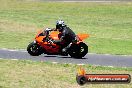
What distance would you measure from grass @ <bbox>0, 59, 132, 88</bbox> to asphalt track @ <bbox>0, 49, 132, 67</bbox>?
1196mm

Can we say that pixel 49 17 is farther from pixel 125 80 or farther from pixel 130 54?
pixel 125 80

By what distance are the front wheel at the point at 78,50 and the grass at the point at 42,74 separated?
261 centimetres

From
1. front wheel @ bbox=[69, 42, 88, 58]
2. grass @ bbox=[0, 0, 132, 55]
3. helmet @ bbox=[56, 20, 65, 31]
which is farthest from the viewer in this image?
grass @ bbox=[0, 0, 132, 55]

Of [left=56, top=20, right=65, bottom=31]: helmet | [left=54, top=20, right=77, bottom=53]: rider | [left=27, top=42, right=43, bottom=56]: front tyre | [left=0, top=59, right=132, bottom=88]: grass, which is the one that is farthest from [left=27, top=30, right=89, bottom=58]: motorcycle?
[left=0, top=59, right=132, bottom=88]: grass

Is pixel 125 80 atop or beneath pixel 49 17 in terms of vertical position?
atop

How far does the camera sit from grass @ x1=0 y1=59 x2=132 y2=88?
46.7 ft

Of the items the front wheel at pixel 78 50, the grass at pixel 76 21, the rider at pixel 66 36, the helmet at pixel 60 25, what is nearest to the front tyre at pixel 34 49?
the rider at pixel 66 36

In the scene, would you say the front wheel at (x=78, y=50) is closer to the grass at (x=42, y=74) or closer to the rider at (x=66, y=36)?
the rider at (x=66, y=36)

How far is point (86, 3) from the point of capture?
5872cm

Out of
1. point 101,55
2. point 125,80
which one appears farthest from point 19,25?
point 125,80

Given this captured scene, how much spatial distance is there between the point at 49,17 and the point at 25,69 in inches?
1155

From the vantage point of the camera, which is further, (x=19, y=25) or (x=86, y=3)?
(x=86, y=3)

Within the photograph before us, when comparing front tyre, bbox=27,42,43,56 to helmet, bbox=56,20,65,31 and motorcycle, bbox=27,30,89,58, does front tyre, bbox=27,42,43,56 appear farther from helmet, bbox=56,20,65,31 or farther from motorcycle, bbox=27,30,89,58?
helmet, bbox=56,20,65,31

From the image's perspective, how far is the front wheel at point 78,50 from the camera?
21.1 metres
